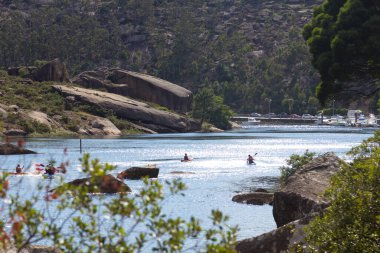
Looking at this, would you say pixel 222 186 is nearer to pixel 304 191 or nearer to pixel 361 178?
pixel 304 191

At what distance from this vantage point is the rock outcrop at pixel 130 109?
495 feet

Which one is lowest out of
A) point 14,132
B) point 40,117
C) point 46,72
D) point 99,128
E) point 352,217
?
point 352,217

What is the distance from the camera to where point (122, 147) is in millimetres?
107125

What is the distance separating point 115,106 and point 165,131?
1325 centimetres

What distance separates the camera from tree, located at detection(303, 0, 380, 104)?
51812mm

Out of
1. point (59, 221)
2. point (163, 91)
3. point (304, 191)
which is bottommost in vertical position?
point (59, 221)

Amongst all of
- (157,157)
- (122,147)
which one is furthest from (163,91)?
(157,157)

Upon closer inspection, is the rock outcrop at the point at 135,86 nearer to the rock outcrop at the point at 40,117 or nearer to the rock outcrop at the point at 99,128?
Result: the rock outcrop at the point at 99,128

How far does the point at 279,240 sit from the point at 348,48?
3275 centimetres

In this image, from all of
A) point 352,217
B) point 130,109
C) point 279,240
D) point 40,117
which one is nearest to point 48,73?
point 130,109

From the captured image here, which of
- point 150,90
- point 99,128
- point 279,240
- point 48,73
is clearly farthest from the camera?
point 150,90

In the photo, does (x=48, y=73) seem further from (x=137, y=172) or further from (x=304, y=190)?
(x=304, y=190)

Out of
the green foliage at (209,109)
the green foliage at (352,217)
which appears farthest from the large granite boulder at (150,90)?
the green foliage at (352,217)

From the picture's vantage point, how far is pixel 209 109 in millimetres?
175500
